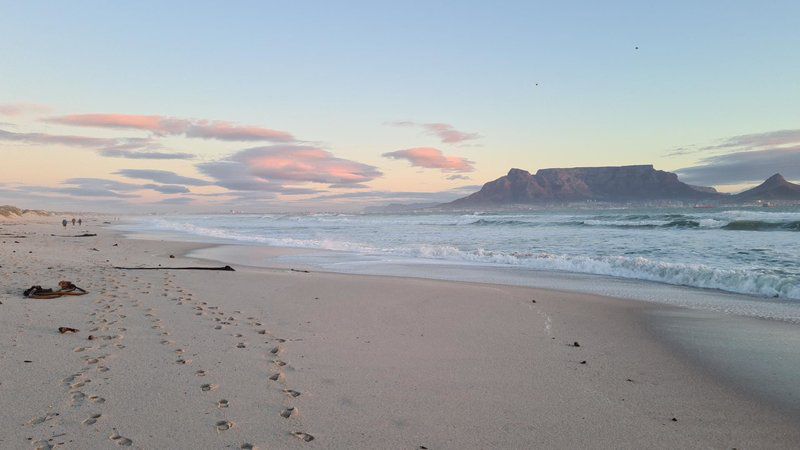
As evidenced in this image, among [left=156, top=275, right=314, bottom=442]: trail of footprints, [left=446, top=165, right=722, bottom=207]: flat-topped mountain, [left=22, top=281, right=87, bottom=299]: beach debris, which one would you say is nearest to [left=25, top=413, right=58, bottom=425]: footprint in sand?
[left=156, top=275, right=314, bottom=442]: trail of footprints

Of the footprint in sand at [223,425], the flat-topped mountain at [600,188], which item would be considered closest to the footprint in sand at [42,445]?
the footprint in sand at [223,425]

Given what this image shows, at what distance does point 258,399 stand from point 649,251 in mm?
16421

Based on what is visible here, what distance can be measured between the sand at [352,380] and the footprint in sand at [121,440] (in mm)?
16

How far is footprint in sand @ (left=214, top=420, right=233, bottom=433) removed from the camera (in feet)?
10.2

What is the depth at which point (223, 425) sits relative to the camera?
3143mm

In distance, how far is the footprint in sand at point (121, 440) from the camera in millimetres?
2880


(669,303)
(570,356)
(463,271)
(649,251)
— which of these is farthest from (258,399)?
(649,251)

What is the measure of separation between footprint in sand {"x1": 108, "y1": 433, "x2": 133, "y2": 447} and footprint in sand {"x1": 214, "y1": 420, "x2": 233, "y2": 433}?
51 centimetres

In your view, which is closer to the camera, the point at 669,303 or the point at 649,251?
the point at 669,303

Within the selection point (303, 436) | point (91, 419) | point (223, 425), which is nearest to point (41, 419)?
point (91, 419)

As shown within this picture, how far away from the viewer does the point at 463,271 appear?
13078mm

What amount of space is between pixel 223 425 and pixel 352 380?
125 cm

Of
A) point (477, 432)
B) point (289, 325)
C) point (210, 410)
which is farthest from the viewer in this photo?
point (289, 325)

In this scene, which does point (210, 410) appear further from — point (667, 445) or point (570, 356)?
point (570, 356)
